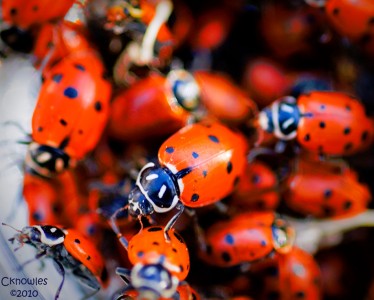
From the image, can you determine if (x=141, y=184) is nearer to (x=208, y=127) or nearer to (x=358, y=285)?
(x=208, y=127)

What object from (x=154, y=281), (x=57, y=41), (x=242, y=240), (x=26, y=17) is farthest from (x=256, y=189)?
(x=26, y=17)

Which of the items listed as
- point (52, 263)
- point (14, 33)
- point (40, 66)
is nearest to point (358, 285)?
point (52, 263)

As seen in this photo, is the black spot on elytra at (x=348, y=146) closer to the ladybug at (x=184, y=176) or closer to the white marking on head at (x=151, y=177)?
the ladybug at (x=184, y=176)

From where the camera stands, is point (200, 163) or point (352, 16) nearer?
point (200, 163)

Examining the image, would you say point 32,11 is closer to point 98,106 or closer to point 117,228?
point 98,106

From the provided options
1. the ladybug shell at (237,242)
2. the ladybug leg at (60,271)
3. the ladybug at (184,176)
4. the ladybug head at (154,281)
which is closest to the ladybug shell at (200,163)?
the ladybug at (184,176)

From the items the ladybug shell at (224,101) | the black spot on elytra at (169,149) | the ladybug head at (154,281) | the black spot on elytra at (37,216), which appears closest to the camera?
the ladybug head at (154,281)
